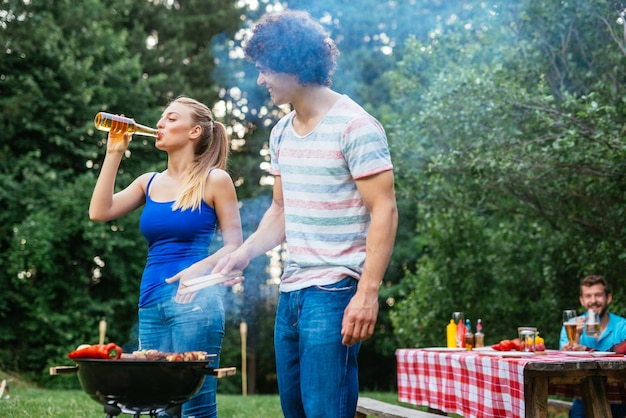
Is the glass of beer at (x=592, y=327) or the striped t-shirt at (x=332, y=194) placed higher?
the striped t-shirt at (x=332, y=194)

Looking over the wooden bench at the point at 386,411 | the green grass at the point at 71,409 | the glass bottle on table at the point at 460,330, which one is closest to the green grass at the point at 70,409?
the green grass at the point at 71,409

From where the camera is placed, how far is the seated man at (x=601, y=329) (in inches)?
183

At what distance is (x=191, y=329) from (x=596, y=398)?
2.46 m

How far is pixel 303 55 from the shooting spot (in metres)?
2.23

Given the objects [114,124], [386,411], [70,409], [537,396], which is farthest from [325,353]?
[70,409]

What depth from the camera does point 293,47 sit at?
2230 millimetres

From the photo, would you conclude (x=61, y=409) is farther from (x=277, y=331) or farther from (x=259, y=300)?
(x=259, y=300)

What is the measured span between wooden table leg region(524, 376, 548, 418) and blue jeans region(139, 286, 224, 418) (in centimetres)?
182

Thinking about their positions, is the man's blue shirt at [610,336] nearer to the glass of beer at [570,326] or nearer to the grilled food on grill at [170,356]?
the glass of beer at [570,326]

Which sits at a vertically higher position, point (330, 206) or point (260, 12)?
point (260, 12)

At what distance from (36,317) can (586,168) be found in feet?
29.3

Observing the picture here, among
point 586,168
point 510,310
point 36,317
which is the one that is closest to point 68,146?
point 36,317

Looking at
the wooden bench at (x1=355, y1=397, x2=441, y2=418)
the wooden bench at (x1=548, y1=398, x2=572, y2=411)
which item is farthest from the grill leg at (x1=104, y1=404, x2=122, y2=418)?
the wooden bench at (x1=548, y1=398, x2=572, y2=411)

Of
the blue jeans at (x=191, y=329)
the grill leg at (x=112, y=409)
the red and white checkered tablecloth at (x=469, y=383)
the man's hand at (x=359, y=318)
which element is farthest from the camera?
the red and white checkered tablecloth at (x=469, y=383)
